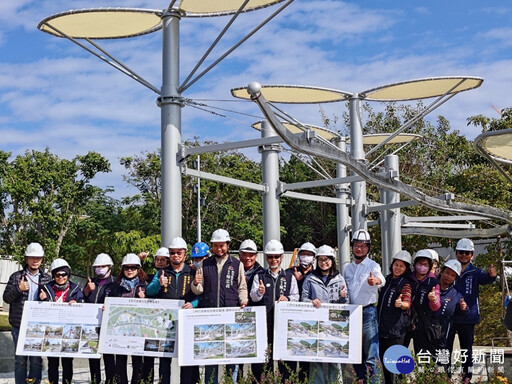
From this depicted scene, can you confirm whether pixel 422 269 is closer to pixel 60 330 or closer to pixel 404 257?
pixel 404 257

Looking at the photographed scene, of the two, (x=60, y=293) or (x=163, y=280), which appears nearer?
(x=163, y=280)

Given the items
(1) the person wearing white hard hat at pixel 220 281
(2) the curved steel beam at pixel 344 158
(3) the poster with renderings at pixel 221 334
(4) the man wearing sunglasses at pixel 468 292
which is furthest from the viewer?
(4) the man wearing sunglasses at pixel 468 292

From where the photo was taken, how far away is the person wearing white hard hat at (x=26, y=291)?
9.62m

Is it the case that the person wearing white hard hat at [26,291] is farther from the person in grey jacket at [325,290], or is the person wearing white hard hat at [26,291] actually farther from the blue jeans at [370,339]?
the blue jeans at [370,339]

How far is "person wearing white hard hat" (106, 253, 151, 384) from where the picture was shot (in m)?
9.39

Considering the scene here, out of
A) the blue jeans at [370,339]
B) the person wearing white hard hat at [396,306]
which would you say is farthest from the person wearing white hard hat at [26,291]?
the person wearing white hard hat at [396,306]

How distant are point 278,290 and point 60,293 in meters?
2.72

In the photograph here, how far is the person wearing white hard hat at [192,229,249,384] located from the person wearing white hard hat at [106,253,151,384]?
83cm

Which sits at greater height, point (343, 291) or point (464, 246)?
point (464, 246)

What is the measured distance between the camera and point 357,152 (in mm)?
18734

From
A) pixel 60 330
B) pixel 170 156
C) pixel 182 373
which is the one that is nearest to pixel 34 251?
pixel 60 330

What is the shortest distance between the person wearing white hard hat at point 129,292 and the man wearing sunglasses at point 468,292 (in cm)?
382

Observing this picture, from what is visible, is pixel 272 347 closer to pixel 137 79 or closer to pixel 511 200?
pixel 137 79

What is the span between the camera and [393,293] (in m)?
8.98
